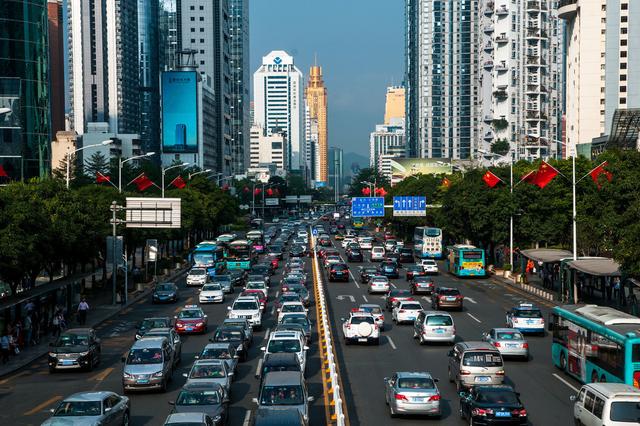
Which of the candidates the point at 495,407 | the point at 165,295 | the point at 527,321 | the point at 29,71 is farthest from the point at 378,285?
the point at 29,71

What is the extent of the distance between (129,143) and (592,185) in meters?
127

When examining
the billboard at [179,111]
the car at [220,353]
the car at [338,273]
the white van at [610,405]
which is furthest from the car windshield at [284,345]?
the billboard at [179,111]

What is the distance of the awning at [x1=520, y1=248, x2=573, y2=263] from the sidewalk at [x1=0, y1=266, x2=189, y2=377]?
27.5m

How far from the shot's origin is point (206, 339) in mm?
41250

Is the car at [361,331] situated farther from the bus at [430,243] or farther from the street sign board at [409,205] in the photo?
the street sign board at [409,205]

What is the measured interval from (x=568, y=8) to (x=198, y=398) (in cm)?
13327

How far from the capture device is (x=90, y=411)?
21.6m

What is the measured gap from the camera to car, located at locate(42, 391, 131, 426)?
20.9 metres

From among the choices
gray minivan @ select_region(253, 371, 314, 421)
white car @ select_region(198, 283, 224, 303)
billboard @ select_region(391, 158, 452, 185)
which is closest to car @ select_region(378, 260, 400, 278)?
Answer: white car @ select_region(198, 283, 224, 303)

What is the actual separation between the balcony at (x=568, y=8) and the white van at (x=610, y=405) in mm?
130452

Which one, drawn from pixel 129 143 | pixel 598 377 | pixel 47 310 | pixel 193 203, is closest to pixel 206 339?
pixel 47 310

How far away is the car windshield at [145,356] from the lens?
29.0 meters

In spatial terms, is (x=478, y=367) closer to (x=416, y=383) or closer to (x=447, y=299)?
(x=416, y=383)

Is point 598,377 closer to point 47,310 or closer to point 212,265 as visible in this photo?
point 47,310
